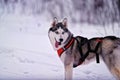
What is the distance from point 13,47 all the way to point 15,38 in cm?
8

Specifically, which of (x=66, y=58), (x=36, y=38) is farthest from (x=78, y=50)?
(x=36, y=38)

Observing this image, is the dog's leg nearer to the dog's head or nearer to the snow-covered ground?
the snow-covered ground

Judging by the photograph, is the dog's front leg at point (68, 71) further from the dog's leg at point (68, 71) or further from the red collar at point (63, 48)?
the red collar at point (63, 48)

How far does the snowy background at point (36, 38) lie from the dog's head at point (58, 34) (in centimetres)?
4

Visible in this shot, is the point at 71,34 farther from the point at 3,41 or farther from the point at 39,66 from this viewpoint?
the point at 3,41

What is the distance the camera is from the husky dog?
2182mm

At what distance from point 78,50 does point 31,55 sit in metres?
0.41

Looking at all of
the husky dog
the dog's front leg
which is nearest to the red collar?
the husky dog

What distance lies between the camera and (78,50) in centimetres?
221

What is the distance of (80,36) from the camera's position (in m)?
2.24

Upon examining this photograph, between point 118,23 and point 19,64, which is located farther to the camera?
point 118,23

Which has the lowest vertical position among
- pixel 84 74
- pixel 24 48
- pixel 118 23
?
pixel 84 74

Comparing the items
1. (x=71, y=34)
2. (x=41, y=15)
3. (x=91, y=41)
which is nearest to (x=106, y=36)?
(x=91, y=41)

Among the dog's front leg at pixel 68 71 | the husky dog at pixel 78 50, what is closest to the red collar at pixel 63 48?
the husky dog at pixel 78 50
